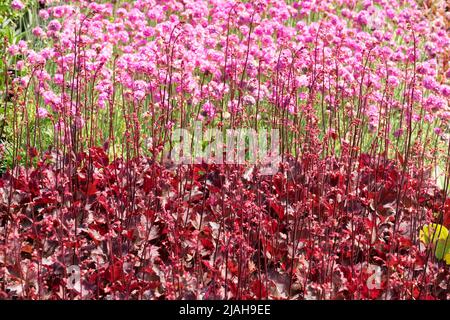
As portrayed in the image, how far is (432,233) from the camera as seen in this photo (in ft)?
12.5

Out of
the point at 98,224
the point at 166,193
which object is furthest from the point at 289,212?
the point at 98,224

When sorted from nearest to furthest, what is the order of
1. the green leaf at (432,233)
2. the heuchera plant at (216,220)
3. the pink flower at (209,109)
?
the heuchera plant at (216,220)
the green leaf at (432,233)
the pink flower at (209,109)

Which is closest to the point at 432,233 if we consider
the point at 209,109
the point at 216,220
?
the point at 216,220

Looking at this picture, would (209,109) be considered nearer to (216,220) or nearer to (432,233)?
(216,220)

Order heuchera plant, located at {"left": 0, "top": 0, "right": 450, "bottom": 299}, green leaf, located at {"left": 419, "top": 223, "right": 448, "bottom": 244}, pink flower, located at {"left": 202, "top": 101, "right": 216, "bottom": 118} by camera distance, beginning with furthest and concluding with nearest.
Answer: pink flower, located at {"left": 202, "top": 101, "right": 216, "bottom": 118}, green leaf, located at {"left": 419, "top": 223, "right": 448, "bottom": 244}, heuchera plant, located at {"left": 0, "top": 0, "right": 450, "bottom": 299}

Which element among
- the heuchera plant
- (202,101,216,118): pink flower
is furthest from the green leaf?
(202,101,216,118): pink flower

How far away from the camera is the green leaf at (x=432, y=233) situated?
12.3 ft

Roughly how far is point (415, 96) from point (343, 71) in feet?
1.58

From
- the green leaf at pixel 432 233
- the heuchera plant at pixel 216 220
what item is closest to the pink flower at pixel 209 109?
the heuchera plant at pixel 216 220

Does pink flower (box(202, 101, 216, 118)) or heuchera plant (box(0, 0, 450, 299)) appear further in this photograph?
pink flower (box(202, 101, 216, 118))

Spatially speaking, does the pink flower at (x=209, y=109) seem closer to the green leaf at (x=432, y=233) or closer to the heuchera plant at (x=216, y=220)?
the heuchera plant at (x=216, y=220)

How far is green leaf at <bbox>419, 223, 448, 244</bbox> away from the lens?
3.76m

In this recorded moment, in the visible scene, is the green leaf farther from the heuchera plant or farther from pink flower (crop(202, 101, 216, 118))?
pink flower (crop(202, 101, 216, 118))
